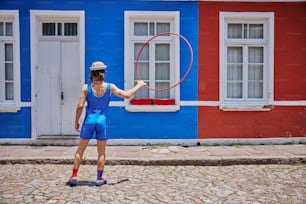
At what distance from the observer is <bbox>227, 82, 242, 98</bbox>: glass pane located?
9.24m

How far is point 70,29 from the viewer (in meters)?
8.95

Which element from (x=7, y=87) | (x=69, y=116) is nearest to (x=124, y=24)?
(x=69, y=116)

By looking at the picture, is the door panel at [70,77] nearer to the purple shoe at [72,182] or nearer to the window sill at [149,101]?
the window sill at [149,101]

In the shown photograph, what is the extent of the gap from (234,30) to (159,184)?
505 centimetres

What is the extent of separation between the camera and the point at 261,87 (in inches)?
366

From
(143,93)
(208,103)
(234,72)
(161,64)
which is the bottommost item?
(208,103)

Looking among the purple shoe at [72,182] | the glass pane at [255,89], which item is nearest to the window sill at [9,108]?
the purple shoe at [72,182]

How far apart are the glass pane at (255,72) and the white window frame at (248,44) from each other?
122 mm

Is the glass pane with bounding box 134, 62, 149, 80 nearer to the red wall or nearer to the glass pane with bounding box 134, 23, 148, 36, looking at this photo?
the glass pane with bounding box 134, 23, 148, 36

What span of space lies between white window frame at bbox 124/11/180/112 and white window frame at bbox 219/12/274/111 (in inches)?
45.0

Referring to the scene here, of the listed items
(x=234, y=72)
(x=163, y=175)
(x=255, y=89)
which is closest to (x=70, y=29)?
(x=234, y=72)

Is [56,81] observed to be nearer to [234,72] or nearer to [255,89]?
[234,72]

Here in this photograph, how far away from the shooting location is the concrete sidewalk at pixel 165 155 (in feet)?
23.8

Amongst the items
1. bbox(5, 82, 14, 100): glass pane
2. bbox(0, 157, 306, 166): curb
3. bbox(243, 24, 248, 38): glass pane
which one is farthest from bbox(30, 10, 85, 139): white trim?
bbox(243, 24, 248, 38): glass pane
